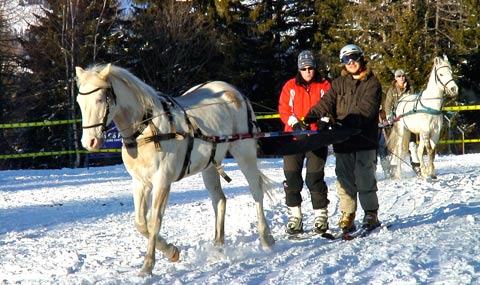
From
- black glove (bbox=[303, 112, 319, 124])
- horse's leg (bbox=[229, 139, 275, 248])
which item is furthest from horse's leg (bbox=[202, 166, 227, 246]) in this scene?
black glove (bbox=[303, 112, 319, 124])

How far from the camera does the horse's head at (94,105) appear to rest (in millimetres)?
4840

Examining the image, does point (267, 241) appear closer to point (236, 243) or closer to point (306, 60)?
point (236, 243)

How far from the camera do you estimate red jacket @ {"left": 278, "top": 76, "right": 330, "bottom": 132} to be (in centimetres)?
684

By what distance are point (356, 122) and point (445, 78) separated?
19.3 ft

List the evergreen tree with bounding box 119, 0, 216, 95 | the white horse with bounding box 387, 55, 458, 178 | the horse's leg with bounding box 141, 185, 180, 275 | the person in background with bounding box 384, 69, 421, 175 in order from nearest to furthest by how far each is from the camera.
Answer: the horse's leg with bounding box 141, 185, 180, 275 → the white horse with bounding box 387, 55, 458, 178 → the person in background with bounding box 384, 69, 421, 175 → the evergreen tree with bounding box 119, 0, 216, 95

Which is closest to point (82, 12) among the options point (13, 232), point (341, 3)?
point (341, 3)

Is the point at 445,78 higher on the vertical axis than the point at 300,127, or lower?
higher

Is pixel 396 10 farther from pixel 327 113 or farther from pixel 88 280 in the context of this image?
pixel 88 280

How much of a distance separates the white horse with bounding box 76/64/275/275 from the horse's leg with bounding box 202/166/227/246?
376mm

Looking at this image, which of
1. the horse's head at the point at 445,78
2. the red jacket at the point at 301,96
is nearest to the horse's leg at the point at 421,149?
the horse's head at the point at 445,78

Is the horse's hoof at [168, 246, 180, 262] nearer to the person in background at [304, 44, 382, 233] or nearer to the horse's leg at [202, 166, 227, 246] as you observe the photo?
the horse's leg at [202, 166, 227, 246]

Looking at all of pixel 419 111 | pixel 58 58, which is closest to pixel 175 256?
pixel 419 111

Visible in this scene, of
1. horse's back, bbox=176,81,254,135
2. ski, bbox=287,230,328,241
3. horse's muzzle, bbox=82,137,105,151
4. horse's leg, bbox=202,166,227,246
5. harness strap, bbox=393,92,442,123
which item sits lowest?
ski, bbox=287,230,328,241

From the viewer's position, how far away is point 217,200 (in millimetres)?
6531
